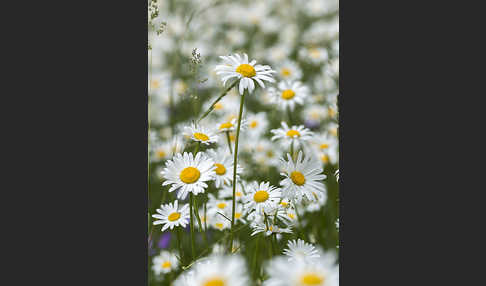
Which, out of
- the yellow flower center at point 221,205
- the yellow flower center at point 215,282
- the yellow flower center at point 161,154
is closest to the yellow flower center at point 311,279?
the yellow flower center at point 215,282

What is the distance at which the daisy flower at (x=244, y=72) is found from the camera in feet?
3.76

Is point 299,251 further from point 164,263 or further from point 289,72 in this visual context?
point 289,72

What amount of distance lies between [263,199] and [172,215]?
0.77 feet

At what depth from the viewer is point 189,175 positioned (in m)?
1.16

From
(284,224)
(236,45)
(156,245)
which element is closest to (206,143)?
(284,224)

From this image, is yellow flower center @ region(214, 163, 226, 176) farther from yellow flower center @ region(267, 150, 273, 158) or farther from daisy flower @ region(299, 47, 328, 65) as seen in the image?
daisy flower @ region(299, 47, 328, 65)

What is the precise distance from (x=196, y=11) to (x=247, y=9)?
1.42 metres

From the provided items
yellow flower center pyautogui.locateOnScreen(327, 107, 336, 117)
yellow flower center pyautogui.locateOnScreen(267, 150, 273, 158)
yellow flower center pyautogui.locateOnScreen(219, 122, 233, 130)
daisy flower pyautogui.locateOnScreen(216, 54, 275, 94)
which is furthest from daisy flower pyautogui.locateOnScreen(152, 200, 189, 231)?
yellow flower center pyautogui.locateOnScreen(327, 107, 336, 117)

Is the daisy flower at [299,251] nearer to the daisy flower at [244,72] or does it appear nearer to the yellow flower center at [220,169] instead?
the yellow flower center at [220,169]

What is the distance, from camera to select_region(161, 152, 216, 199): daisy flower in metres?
1.15

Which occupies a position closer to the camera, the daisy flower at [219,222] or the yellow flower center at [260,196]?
the yellow flower center at [260,196]

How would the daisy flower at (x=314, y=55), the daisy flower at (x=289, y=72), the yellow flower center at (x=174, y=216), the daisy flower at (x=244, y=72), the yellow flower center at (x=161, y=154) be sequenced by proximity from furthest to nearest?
the daisy flower at (x=314, y=55) < the daisy flower at (x=289, y=72) < the yellow flower center at (x=161, y=154) < the yellow flower center at (x=174, y=216) < the daisy flower at (x=244, y=72)

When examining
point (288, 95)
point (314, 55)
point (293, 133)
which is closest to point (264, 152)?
point (288, 95)

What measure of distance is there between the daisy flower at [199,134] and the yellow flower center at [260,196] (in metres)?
0.17
